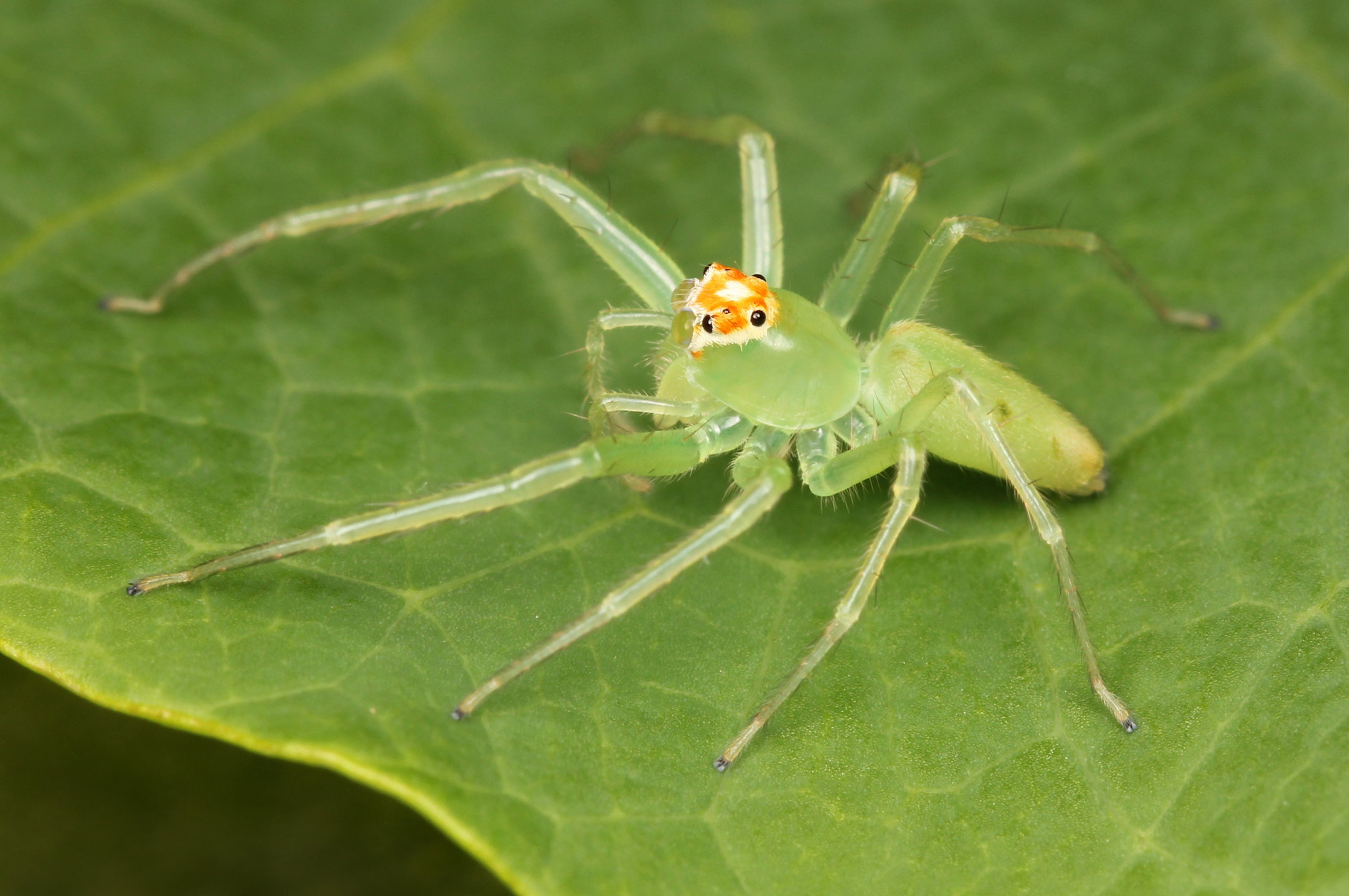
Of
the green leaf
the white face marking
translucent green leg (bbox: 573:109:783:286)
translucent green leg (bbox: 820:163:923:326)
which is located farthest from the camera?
translucent green leg (bbox: 573:109:783:286)

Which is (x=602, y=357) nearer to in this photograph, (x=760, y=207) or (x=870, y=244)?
(x=760, y=207)

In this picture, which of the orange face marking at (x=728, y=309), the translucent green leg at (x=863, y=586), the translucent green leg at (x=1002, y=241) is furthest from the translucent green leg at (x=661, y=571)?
the translucent green leg at (x=1002, y=241)

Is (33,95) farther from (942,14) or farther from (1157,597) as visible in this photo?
(1157,597)

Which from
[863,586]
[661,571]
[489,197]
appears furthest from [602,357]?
[863,586]

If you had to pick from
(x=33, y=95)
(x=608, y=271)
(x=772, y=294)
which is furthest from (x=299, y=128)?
(x=772, y=294)

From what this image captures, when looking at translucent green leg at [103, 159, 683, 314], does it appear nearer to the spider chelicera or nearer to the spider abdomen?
the spider chelicera

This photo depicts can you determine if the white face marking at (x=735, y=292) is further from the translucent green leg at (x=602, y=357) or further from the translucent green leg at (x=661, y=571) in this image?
the translucent green leg at (x=661, y=571)

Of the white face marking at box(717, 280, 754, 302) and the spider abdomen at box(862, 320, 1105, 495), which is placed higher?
the white face marking at box(717, 280, 754, 302)

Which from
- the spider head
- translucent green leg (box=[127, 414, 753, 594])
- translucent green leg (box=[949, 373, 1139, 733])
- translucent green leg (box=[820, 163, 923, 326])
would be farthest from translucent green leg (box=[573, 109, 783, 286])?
translucent green leg (box=[127, 414, 753, 594])
